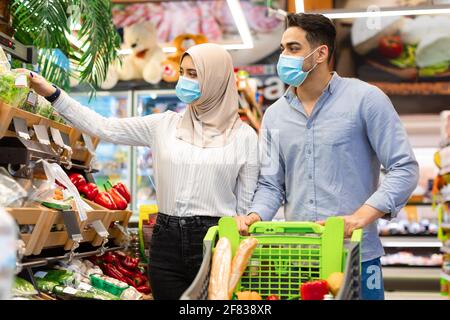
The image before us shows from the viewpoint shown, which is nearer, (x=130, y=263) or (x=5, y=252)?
(x=5, y=252)

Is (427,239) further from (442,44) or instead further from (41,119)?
(41,119)

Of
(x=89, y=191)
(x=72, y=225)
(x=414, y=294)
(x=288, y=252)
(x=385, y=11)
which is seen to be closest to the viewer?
(x=288, y=252)

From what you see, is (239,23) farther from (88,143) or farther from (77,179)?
(77,179)

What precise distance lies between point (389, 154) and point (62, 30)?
2.16m

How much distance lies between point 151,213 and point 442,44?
7.01 meters

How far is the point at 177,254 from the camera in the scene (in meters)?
2.73

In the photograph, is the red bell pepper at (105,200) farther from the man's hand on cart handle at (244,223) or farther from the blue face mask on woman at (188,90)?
the man's hand on cart handle at (244,223)

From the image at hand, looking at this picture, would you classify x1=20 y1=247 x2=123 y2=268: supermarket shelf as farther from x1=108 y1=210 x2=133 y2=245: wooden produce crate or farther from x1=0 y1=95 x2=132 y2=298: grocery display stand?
x1=108 y1=210 x2=133 y2=245: wooden produce crate

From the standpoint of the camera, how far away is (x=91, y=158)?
3.93 m

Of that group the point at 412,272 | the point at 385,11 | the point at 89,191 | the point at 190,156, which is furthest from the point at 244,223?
the point at 412,272

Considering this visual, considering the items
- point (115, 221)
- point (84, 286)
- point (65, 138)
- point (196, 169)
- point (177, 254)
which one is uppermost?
point (65, 138)

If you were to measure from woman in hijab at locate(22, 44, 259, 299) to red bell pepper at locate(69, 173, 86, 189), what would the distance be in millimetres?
862

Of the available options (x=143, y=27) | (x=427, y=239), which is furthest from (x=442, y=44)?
(x=143, y=27)

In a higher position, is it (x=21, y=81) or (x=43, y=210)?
(x=21, y=81)
